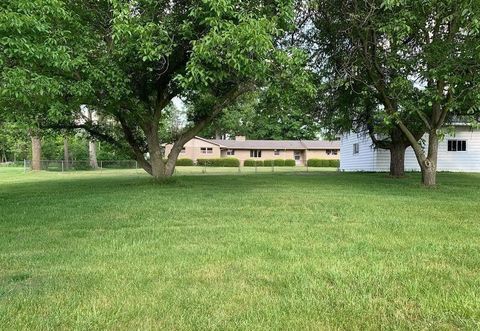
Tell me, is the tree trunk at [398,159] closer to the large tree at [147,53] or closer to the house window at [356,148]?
the large tree at [147,53]

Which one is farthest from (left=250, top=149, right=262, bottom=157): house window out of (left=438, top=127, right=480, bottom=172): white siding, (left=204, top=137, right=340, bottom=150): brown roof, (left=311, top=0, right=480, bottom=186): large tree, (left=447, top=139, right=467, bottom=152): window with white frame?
(left=311, top=0, right=480, bottom=186): large tree

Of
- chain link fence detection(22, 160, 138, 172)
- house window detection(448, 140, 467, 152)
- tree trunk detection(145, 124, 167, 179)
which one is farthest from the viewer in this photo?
chain link fence detection(22, 160, 138, 172)

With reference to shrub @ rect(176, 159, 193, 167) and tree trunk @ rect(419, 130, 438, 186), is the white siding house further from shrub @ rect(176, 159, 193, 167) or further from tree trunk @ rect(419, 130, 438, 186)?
shrub @ rect(176, 159, 193, 167)

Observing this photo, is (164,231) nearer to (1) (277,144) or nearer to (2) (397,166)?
(2) (397,166)

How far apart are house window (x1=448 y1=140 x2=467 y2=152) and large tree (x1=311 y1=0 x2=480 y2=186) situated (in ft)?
45.4

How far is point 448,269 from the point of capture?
4.91m

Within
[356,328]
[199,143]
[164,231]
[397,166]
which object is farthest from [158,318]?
[199,143]

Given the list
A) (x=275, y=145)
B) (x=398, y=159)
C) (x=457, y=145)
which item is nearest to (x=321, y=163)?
(x=275, y=145)

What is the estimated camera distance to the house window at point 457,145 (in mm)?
28562

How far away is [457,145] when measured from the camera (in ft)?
94.1

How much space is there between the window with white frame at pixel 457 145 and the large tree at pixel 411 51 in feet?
45.4

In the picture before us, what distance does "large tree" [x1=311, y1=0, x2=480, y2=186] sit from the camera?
41.1 ft

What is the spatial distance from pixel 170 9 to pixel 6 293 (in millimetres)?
10215

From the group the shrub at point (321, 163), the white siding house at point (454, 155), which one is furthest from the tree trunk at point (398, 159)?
the shrub at point (321, 163)
